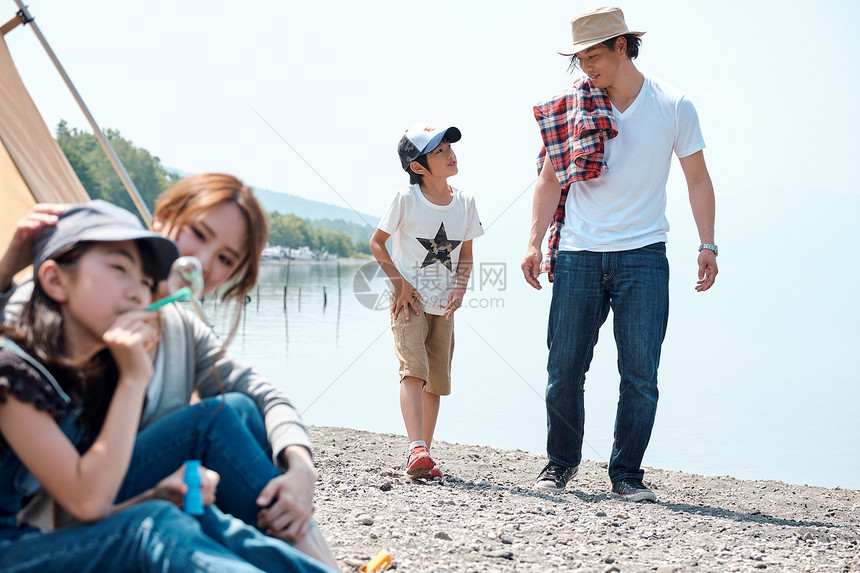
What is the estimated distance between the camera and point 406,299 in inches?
138

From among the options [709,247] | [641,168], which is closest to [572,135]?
[641,168]

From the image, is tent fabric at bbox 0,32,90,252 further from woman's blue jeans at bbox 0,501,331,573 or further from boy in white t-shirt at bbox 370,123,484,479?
boy in white t-shirt at bbox 370,123,484,479

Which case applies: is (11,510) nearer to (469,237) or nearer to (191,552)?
(191,552)

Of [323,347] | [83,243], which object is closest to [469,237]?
[83,243]

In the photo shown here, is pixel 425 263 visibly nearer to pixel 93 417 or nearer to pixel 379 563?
pixel 379 563

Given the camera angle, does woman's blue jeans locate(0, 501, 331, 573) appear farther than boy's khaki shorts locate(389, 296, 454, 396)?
No

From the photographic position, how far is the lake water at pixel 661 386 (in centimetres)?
536

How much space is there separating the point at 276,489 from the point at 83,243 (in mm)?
547

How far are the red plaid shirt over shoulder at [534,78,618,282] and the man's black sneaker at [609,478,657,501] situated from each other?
841 mm

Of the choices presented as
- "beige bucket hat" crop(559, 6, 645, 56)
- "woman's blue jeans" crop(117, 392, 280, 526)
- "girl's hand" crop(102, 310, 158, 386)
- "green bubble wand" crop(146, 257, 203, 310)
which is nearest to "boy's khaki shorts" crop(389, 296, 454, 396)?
"beige bucket hat" crop(559, 6, 645, 56)

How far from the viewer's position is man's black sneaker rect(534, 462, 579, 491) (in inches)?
128

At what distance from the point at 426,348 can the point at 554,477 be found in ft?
2.63

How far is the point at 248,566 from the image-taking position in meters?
1.22

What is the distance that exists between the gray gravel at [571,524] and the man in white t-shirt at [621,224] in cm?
32
